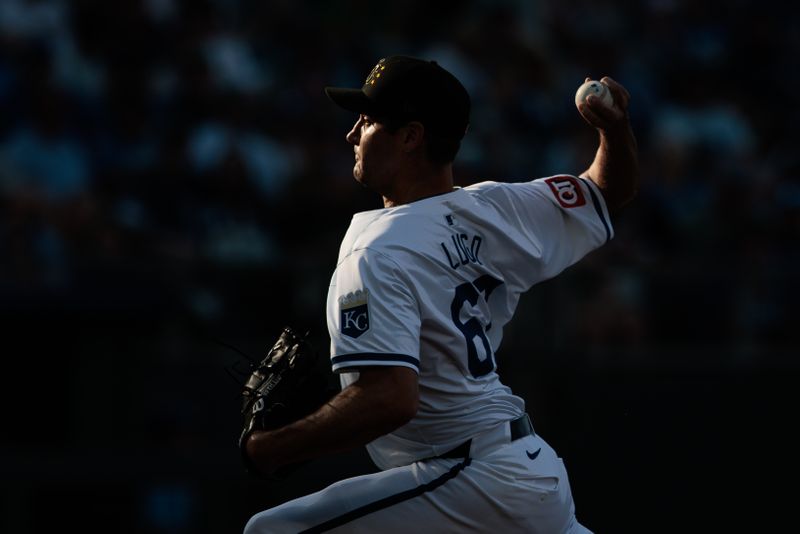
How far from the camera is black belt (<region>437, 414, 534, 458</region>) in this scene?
397cm

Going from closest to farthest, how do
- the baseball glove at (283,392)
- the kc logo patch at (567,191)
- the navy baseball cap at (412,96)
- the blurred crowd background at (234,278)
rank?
the baseball glove at (283,392) → the navy baseball cap at (412,96) → the kc logo patch at (567,191) → the blurred crowd background at (234,278)

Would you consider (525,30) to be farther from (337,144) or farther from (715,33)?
(337,144)

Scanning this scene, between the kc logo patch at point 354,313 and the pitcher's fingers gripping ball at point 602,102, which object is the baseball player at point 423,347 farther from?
the pitcher's fingers gripping ball at point 602,102

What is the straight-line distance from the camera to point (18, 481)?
846 centimetres

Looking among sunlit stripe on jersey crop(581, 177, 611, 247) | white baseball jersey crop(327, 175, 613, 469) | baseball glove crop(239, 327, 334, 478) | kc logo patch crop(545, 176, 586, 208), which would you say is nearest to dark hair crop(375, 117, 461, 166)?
white baseball jersey crop(327, 175, 613, 469)

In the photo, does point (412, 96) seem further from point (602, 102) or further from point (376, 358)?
point (376, 358)

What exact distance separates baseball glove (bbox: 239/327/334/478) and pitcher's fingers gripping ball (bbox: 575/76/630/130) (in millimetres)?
1244

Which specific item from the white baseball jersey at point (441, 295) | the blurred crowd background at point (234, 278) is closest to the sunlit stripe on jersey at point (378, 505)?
the white baseball jersey at point (441, 295)

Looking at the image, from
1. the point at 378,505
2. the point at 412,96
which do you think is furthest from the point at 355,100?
the point at 378,505

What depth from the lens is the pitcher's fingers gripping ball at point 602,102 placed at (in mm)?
4410

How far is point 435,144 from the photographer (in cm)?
418

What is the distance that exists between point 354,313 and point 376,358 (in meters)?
0.15

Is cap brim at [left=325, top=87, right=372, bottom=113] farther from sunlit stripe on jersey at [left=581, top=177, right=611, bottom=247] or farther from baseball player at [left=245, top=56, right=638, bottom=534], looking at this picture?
sunlit stripe on jersey at [left=581, top=177, right=611, bottom=247]

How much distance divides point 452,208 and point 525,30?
8146 millimetres
